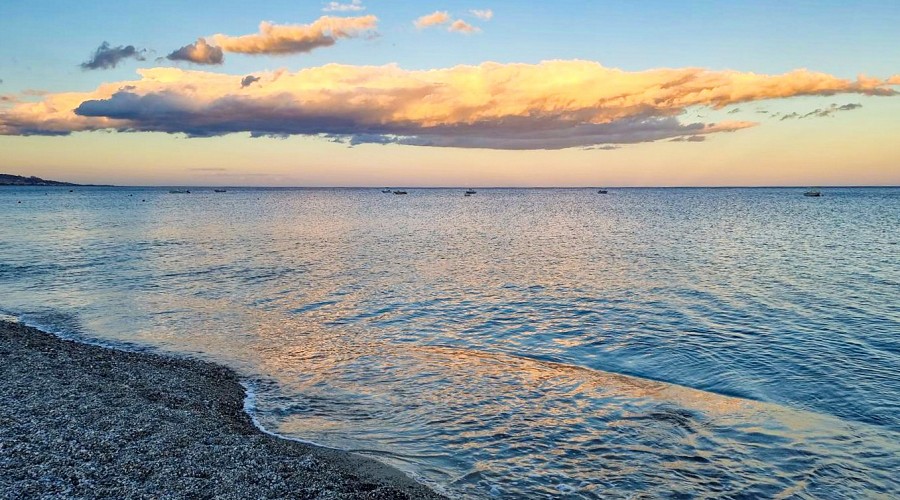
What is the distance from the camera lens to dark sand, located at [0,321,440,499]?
406 inches

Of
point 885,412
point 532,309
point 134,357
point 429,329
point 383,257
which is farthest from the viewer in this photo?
point 383,257

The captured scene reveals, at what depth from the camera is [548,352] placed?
22.2 metres

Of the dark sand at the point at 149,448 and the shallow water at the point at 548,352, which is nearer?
the dark sand at the point at 149,448

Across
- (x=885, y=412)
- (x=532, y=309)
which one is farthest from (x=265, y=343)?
(x=885, y=412)

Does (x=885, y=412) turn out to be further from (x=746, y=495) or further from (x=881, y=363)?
(x=746, y=495)

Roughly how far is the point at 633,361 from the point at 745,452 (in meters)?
7.63

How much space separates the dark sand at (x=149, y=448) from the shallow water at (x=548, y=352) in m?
1.40

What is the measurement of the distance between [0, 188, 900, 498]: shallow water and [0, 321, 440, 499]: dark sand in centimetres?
140

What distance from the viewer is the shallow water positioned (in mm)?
12992

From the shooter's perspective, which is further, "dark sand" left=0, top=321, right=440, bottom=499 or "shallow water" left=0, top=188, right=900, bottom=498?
"shallow water" left=0, top=188, right=900, bottom=498

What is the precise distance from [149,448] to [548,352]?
14688 mm

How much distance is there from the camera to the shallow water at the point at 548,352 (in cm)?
1299

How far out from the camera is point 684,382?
18688 millimetres

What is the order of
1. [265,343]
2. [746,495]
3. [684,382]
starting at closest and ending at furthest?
[746,495] → [684,382] → [265,343]
